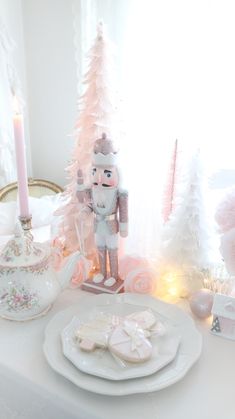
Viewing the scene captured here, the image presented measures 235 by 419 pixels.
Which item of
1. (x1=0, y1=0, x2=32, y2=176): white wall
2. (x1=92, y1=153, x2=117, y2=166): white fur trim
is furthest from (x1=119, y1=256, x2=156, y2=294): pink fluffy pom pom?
(x1=0, y1=0, x2=32, y2=176): white wall

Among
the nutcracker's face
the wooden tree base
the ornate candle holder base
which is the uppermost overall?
the nutcracker's face

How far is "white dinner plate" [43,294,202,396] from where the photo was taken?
512mm

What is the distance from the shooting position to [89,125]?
83cm

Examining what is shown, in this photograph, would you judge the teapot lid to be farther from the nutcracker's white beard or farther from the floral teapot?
the nutcracker's white beard

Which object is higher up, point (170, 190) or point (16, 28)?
point (16, 28)

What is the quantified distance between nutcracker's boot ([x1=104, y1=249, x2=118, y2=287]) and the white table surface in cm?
19

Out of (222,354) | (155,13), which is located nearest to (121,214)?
(222,354)

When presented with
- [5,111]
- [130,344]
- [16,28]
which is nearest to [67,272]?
[130,344]

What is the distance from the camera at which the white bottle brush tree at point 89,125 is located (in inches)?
31.1

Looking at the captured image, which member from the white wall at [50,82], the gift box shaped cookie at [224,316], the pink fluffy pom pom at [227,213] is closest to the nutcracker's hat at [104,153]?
the pink fluffy pom pom at [227,213]

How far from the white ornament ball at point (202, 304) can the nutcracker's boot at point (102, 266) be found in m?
0.20

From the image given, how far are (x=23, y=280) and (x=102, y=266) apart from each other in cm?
21

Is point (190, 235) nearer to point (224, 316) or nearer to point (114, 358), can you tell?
point (224, 316)

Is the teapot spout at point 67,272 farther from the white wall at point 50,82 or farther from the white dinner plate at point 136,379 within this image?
the white wall at point 50,82
